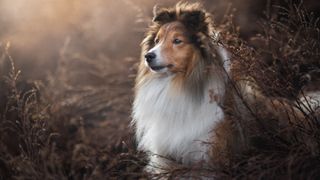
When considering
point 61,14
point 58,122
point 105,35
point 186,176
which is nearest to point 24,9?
point 61,14

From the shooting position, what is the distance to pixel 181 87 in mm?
4230

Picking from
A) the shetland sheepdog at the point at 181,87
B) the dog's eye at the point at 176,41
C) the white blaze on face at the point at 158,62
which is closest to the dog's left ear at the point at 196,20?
the shetland sheepdog at the point at 181,87

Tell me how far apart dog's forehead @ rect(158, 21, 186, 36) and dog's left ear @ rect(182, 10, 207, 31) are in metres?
0.06

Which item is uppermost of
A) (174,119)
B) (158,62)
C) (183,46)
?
(183,46)

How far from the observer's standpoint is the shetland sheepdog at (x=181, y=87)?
13.4ft

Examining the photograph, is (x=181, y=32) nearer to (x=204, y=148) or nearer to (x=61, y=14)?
(x=204, y=148)

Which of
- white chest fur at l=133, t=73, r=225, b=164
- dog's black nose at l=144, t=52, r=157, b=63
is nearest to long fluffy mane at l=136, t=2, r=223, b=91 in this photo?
white chest fur at l=133, t=73, r=225, b=164

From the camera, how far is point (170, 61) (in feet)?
13.8

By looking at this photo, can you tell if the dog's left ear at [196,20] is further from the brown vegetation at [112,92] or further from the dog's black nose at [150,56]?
the dog's black nose at [150,56]

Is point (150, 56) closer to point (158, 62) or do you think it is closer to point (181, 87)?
point (158, 62)

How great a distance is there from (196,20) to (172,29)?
0.65 feet

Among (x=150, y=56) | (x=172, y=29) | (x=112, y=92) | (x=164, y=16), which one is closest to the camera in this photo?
(x=150, y=56)

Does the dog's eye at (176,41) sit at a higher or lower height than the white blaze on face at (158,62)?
higher

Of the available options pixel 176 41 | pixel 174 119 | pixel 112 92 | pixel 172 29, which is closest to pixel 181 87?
pixel 174 119
